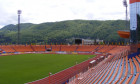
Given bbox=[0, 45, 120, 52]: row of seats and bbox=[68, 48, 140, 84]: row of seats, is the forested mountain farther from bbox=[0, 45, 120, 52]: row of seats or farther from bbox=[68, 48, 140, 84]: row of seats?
bbox=[68, 48, 140, 84]: row of seats

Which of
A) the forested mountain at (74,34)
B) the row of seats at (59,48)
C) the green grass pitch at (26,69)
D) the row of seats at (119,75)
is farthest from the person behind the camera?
the forested mountain at (74,34)

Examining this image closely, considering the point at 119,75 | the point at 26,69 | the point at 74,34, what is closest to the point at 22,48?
the point at 26,69

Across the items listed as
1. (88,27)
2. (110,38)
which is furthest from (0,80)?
(88,27)

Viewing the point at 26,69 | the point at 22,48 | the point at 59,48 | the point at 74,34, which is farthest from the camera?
the point at 74,34

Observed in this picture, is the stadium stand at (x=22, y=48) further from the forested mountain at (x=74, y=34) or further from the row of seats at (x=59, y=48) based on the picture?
the forested mountain at (x=74, y=34)

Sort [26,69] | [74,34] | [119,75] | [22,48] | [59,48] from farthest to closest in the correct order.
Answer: [74,34]
[59,48]
[22,48]
[26,69]
[119,75]

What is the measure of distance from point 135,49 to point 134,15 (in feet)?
10.3

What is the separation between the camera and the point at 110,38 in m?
96.9

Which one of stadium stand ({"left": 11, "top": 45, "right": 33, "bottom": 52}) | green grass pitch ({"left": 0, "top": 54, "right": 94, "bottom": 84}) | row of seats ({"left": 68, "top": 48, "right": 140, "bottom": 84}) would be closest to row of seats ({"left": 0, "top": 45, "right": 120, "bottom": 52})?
stadium stand ({"left": 11, "top": 45, "right": 33, "bottom": 52})

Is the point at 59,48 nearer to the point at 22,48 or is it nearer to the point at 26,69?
the point at 22,48

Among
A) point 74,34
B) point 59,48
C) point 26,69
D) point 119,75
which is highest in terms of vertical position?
point 74,34

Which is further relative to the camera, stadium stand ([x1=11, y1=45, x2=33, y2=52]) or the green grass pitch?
stadium stand ([x1=11, y1=45, x2=33, y2=52])

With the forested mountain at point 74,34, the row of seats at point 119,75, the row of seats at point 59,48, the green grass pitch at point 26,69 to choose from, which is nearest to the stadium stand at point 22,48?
the row of seats at point 59,48

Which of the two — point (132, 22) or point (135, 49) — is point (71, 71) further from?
point (132, 22)
